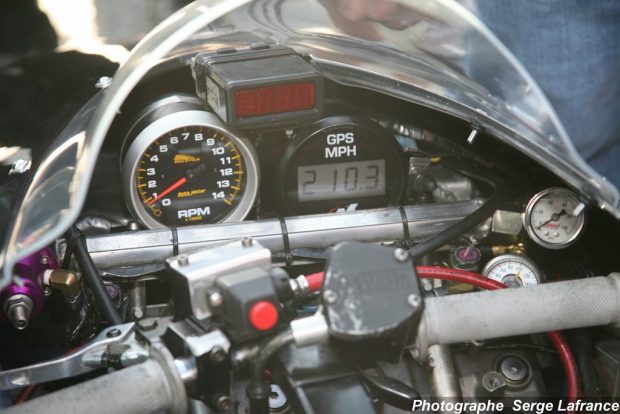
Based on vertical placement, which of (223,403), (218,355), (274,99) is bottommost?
(223,403)

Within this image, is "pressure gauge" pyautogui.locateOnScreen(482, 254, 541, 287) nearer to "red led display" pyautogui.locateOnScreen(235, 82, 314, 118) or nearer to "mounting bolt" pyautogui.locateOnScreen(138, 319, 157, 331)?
"red led display" pyautogui.locateOnScreen(235, 82, 314, 118)

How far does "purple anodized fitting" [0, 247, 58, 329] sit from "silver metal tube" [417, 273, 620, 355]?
857 mm

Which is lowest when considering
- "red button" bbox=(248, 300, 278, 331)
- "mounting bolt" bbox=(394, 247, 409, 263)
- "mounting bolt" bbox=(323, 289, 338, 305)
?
"red button" bbox=(248, 300, 278, 331)

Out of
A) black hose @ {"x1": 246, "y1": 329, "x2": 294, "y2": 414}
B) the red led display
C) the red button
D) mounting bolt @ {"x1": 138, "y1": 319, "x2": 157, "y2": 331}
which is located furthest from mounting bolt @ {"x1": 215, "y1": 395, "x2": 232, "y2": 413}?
the red led display

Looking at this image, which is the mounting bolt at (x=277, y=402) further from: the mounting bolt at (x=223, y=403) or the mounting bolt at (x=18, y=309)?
the mounting bolt at (x=18, y=309)

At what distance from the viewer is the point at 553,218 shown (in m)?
1.92

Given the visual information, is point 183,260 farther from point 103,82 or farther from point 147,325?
point 103,82

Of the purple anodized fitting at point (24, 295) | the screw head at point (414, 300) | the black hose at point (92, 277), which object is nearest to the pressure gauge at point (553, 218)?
the screw head at point (414, 300)

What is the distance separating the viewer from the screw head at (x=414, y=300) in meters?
1.23

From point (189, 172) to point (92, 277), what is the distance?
41 cm

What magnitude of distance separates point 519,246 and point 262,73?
33.1 inches

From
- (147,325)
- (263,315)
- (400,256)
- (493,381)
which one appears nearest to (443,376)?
(493,381)

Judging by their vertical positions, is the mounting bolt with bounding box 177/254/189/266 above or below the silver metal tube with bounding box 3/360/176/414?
above

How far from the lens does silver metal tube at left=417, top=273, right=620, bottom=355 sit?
133 cm
